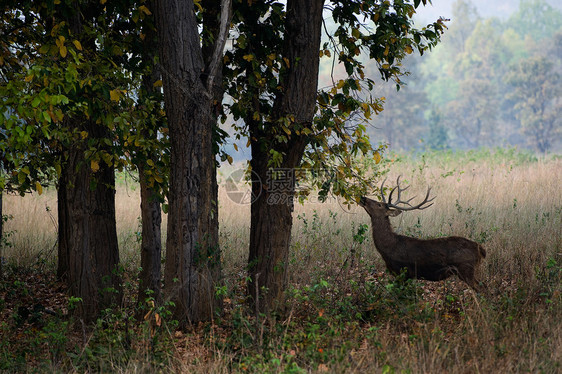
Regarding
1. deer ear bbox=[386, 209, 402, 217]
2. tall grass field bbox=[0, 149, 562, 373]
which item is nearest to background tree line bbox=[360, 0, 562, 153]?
tall grass field bbox=[0, 149, 562, 373]

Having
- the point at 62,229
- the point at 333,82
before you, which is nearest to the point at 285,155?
the point at 333,82

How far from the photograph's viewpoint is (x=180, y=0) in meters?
6.61

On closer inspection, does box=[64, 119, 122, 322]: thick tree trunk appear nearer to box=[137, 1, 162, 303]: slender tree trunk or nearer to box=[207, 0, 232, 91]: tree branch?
box=[137, 1, 162, 303]: slender tree trunk

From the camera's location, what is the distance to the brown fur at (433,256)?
7746 mm

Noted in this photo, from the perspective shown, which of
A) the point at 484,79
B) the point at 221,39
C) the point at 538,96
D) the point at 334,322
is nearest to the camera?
the point at 334,322

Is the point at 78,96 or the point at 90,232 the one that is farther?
the point at 90,232

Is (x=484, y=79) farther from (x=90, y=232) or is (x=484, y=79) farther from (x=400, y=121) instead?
(x=90, y=232)

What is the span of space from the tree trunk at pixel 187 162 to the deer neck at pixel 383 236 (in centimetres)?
238

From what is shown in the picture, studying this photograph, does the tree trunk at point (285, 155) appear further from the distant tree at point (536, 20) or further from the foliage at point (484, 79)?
the distant tree at point (536, 20)

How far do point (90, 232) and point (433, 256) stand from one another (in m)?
4.50

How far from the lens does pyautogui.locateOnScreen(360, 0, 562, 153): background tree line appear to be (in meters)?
55.8

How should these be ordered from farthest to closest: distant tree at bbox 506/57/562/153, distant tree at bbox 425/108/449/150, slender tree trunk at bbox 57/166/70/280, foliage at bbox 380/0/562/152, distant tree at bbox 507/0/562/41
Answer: distant tree at bbox 507/0/562/41 → foliage at bbox 380/0/562/152 → distant tree at bbox 425/108/449/150 → distant tree at bbox 506/57/562/153 → slender tree trunk at bbox 57/166/70/280

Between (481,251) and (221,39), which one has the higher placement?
(221,39)

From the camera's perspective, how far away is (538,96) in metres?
55.8
